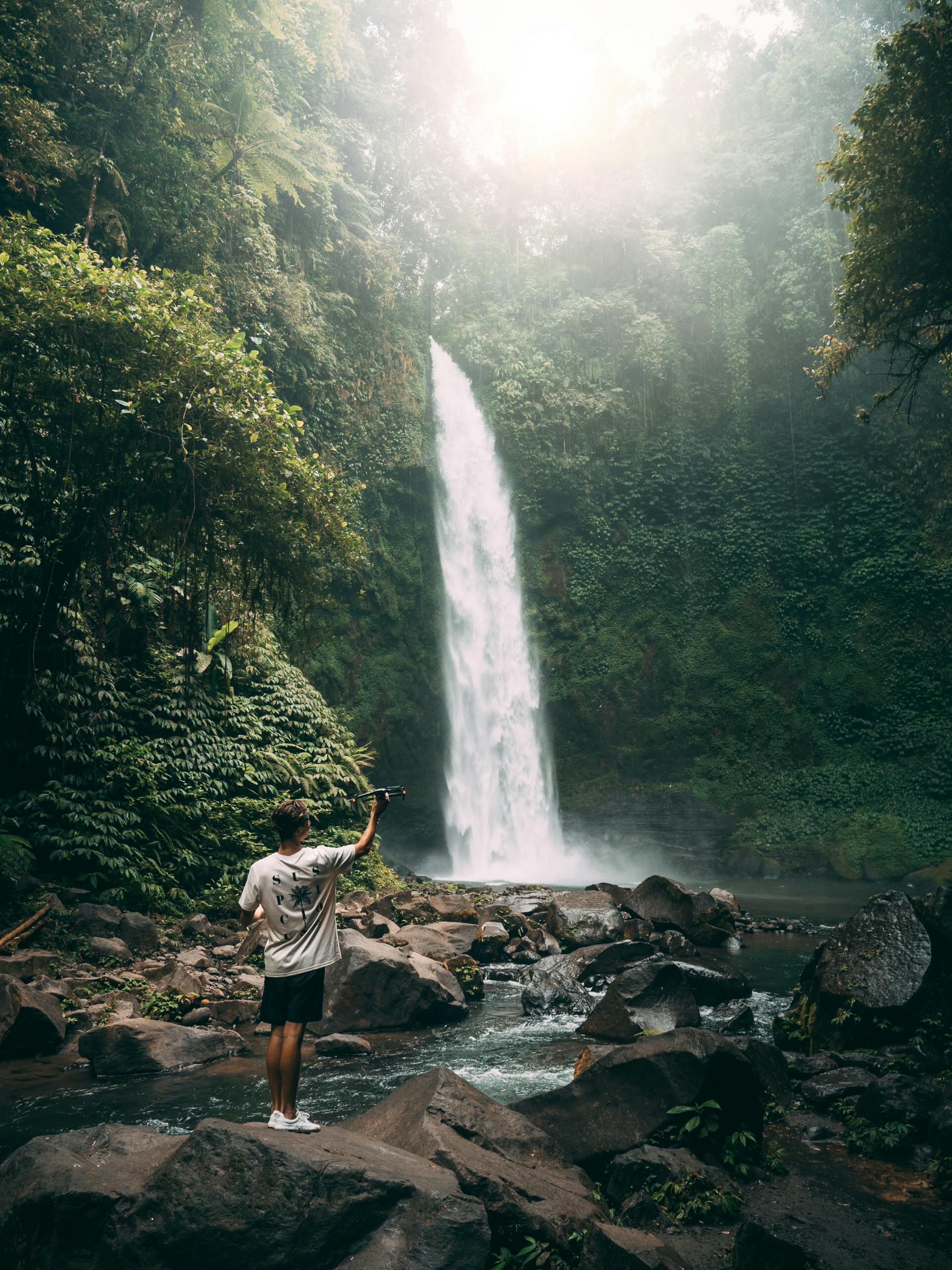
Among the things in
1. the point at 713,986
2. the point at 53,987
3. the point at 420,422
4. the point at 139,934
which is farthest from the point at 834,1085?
the point at 420,422

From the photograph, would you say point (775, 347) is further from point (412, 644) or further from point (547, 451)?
point (412, 644)

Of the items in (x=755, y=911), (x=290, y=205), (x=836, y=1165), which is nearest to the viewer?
(x=836, y=1165)

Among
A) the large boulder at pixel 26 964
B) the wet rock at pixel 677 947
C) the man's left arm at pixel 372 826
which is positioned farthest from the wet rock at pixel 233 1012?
the wet rock at pixel 677 947

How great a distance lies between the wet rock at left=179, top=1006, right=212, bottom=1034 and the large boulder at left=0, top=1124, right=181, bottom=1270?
3716 mm

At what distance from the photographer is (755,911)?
13508 millimetres

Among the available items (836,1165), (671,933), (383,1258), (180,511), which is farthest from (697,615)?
(383,1258)

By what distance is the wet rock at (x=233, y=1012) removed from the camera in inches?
266

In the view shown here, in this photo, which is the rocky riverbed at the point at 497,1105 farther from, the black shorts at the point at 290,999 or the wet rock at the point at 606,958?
the black shorts at the point at 290,999

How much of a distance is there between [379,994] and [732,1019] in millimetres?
3028

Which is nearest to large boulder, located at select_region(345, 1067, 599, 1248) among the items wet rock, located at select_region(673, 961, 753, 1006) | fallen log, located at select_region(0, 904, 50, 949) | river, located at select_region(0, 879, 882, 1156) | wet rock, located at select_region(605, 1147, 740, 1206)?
wet rock, located at select_region(605, 1147, 740, 1206)

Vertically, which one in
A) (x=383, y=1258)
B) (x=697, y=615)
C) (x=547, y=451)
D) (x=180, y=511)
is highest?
(x=547, y=451)

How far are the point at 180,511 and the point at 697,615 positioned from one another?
1670cm

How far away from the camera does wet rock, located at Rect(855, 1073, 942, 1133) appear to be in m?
4.36

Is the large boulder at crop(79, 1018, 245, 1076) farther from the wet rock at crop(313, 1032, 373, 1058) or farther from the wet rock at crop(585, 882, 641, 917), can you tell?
the wet rock at crop(585, 882, 641, 917)
